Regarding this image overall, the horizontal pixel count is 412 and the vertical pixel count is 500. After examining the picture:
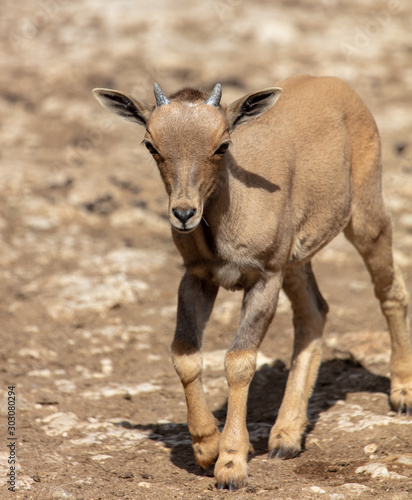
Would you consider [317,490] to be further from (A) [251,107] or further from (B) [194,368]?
(A) [251,107]

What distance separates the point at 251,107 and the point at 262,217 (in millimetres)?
1013

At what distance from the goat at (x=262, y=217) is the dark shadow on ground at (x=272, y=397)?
0.41 metres

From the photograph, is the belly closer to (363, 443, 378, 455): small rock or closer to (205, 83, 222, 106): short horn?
(205, 83, 222, 106): short horn

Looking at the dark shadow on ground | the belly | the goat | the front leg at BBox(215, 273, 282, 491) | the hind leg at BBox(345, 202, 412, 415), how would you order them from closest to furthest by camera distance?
the front leg at BBox(215, 273, 282, 491), the goat, the belly, the dark shadow on ground, the hind leg at BBox(345, 202, 412, 415)

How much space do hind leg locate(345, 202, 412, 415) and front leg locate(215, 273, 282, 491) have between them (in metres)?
1.94

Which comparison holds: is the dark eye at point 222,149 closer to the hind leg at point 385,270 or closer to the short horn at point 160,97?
the short horn at point 160,97

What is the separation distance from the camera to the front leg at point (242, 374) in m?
6.31

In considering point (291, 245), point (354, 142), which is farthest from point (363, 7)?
point (291, 245)

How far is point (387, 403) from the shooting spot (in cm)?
823

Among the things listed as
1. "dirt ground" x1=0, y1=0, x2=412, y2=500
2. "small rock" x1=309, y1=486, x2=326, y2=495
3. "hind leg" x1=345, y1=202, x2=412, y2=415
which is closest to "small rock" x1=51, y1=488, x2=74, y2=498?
"dirt ground" x1=0, y1=0, x2=412, y2=500

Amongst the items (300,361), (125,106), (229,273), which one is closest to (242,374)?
(229,273)

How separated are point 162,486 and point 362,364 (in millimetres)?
3802

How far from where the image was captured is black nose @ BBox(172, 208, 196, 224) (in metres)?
6.03

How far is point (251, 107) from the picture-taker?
6938mm
